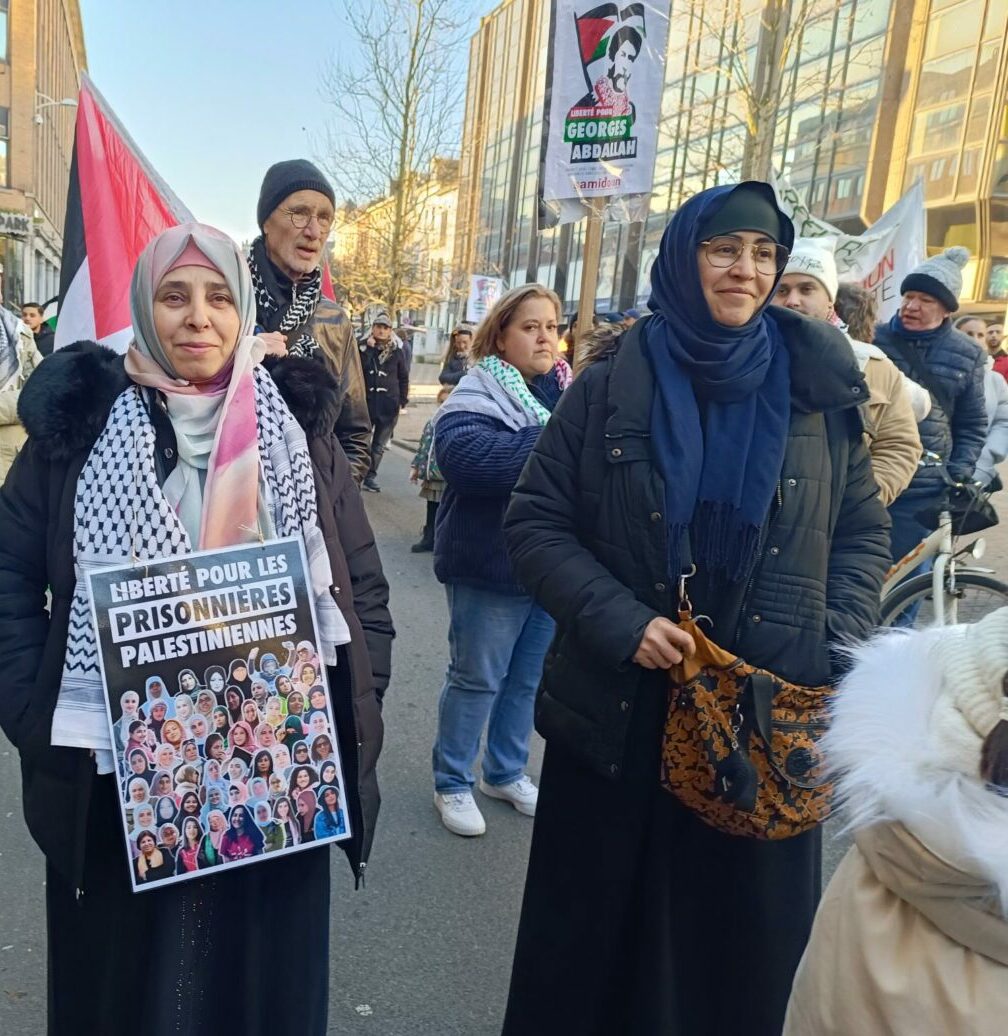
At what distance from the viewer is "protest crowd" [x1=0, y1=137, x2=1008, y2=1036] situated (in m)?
1.66

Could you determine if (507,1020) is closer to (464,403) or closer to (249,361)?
(249,361)

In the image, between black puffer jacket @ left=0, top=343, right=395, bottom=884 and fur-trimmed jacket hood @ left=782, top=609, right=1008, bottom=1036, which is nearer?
fur-trimmed jacket hood @ left=782, top=609, right=1008, bottom=1036

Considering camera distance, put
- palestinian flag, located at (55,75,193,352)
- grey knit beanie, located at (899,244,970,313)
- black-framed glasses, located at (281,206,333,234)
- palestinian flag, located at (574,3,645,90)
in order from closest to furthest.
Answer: black-framed glasses, located at (281,206,333,234) → palestinian flag, located at (55,75,193,352) → grey knit beanie, located at (899,244,970,313) → palestinian flag, located at (574,3,645,90)

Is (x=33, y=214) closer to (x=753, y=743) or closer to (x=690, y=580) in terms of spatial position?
(x=690, y=580)

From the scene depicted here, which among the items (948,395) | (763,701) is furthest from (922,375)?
(763,701)

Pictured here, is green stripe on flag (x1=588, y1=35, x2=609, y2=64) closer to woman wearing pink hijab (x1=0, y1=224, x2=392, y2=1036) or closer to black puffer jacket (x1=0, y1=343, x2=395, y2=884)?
woman wearing pink hijab (x1=0, y1=224, x2=392, y2=1036)

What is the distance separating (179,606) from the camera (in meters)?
1.64

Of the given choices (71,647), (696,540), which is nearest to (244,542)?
(71,647)

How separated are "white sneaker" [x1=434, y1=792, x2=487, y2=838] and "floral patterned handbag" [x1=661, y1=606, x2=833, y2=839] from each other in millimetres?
1706

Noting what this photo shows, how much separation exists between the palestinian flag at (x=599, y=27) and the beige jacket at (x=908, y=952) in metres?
5.34

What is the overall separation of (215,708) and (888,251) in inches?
265

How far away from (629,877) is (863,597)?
813mm

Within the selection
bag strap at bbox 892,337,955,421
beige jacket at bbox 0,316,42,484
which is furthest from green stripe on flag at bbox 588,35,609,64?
beige jacket at bbox 0,316,42,484

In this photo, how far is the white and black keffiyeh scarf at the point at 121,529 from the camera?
1626 millimetres
